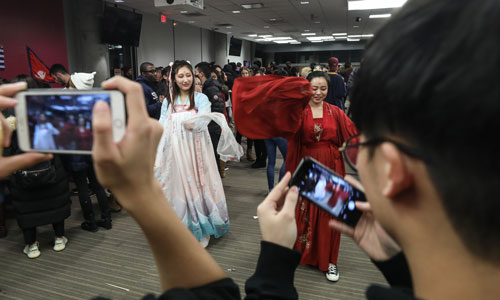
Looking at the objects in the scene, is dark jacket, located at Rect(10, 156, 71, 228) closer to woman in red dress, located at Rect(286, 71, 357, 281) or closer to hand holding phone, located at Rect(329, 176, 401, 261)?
woman in red dress, located at Rect(286, 71, 357, 281)

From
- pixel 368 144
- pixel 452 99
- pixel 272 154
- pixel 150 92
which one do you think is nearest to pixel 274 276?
pixel 368 144

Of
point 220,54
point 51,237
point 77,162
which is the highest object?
point 220,54

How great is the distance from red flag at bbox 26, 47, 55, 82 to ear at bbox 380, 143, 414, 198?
22.1 feet

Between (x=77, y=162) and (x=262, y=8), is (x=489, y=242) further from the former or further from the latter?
(x=262, y=8)

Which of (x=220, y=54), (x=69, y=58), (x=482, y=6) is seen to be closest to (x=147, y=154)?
(x=482, y=6)

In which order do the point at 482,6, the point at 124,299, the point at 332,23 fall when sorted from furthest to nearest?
the point at 332,23
the point at 124,299
the point at 482,6

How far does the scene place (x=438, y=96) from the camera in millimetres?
348

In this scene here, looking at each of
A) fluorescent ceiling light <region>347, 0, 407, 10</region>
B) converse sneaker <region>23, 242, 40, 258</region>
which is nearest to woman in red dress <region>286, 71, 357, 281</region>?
converse sneaker <region>23, 242, 40, 258</region>

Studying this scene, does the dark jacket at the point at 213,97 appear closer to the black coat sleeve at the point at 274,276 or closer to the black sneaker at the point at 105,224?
the black sneaker at the point at 105,224

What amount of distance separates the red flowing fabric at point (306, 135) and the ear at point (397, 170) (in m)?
1.54

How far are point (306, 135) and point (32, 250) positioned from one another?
2.36m

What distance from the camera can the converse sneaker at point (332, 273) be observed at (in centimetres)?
229

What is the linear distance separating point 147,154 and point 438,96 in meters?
0.36

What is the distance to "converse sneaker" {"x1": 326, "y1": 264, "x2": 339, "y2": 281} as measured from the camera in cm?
229
